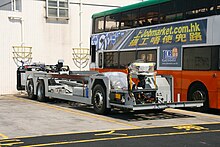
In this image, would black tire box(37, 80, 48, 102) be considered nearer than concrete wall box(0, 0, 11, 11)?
Yes

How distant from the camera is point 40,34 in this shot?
2239cm

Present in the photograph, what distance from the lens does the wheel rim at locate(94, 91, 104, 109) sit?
41.8 ft

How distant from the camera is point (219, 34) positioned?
40.5ft

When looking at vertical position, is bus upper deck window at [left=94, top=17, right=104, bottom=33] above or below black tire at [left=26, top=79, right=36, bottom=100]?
above

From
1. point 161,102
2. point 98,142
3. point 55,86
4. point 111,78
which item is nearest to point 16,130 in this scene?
point 98,142

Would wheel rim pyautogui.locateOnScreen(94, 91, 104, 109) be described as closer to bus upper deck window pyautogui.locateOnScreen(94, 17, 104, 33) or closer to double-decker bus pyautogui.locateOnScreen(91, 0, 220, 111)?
double-decker bus pyautogui.locateOnScreen(91, 0, 220, 111)

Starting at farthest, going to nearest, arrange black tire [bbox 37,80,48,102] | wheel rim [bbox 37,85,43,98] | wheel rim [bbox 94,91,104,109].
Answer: wheel rim [bbox 37,85,43,98] < black tire [bbox 37,80,48,102] < wheel rim [bbox 94,91,104,109]

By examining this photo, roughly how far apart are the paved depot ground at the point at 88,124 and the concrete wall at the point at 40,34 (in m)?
6.82

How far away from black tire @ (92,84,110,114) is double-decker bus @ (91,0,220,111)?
2.95 meters

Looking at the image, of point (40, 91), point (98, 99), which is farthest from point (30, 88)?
point (98, 99)

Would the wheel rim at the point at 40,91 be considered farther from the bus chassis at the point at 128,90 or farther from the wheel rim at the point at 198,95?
the wheel rim at the point at 198,95

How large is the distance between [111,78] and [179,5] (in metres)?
3.95

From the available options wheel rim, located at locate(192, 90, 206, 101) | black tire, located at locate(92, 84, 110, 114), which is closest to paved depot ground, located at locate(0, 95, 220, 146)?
black tire, located at locate(92, 84, 110, 114)

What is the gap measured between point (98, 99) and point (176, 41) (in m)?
3.75
